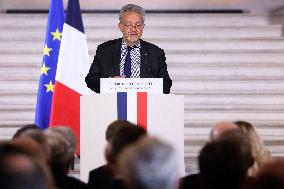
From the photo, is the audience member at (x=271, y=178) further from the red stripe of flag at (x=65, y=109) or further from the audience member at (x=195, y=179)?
the red stripe of flag at (x=65, y=109)

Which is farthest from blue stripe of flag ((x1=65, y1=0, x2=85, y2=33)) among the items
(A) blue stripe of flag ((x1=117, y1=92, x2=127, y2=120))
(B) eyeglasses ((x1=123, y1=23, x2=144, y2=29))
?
(A) blue stripe of flag ((x1=117, y1=92, x2=127, y2=120))

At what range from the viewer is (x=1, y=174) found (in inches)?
58.4

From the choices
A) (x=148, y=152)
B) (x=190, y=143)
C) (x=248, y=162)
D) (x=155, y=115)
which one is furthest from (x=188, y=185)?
(x=190, y=143)

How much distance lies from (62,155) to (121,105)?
1.69 m

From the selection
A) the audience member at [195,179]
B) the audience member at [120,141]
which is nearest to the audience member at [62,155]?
the audience member at [120,141]

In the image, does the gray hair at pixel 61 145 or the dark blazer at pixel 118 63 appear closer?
the gray hair at pixel 61 145

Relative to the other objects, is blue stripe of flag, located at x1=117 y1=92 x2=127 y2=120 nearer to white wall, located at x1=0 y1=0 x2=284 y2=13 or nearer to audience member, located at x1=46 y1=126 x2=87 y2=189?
audience member, located at x1=46 y1=126 x2=87 y2=189

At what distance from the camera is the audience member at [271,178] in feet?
5.55

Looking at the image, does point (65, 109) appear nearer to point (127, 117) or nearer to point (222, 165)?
point (127, 117)

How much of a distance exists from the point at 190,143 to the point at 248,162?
20.3 feet

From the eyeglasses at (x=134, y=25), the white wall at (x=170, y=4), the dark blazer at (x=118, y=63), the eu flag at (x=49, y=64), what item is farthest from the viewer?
the white wall at (x=170, y=4)

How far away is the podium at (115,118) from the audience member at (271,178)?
9.16ft

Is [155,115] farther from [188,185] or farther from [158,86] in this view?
[188,185]

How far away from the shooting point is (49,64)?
20.5 feet
